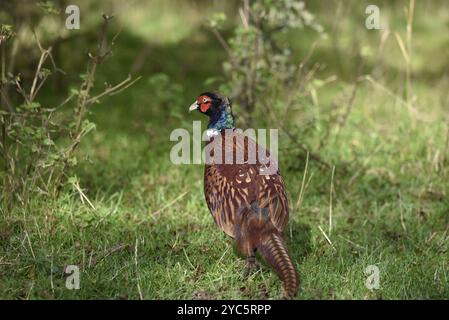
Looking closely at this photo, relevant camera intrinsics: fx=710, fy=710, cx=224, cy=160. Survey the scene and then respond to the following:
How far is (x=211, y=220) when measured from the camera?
493 centimetres

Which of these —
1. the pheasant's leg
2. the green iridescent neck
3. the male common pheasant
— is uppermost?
the green iridescent neck

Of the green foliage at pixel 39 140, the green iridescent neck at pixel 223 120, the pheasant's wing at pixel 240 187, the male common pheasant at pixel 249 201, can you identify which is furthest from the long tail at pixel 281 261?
the green foliage at pixel 39 140

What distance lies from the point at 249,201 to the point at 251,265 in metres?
0.37

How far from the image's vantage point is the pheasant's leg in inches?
160

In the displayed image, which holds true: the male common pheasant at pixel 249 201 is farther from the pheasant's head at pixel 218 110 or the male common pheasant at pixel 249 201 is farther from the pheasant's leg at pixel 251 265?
the pheasant's head at pixel 218 110

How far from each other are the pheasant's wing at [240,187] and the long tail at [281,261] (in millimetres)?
126

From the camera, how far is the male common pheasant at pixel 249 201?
3.87 meters

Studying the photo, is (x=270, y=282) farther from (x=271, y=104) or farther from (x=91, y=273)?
(x=271, y=104)

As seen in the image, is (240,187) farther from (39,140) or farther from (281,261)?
(39,140)

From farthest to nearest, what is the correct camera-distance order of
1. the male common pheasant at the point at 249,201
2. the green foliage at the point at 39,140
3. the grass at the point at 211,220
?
the green foliage at the point at 39,140 < the grass at the point at 211,220 < the male common pheasant at the point at 249,201

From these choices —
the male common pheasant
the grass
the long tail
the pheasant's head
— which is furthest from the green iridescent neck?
the long tail

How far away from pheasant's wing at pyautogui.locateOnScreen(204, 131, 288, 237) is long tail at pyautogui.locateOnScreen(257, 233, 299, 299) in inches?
4.9

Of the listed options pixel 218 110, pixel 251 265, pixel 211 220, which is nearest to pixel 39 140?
pixel 218 110

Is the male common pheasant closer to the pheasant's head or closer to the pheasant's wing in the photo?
the pheasant's wing
